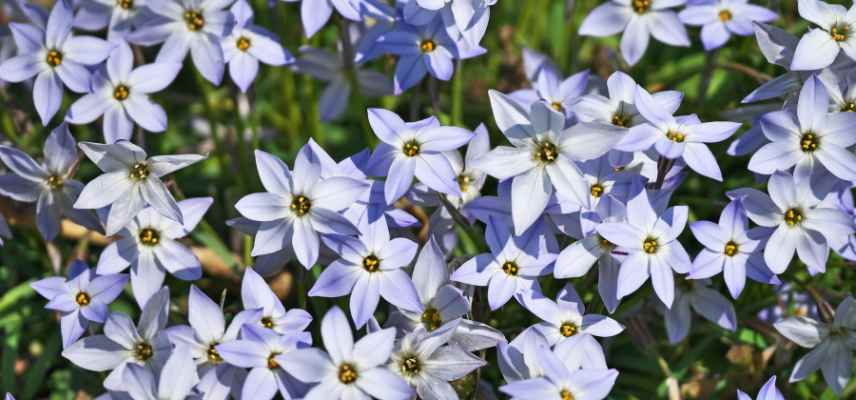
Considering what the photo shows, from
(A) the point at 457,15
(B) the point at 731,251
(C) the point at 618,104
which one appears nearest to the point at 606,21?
(C) the point at 618,104

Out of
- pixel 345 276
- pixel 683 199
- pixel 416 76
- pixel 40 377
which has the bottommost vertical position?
pixel 40 377

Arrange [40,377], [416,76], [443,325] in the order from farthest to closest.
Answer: [40,377]
[416,76]
[443,325]

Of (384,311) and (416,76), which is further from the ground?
(416,76)

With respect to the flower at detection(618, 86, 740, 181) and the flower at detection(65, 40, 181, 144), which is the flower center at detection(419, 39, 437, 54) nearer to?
the flower at detection(618, 86, 740, 181)

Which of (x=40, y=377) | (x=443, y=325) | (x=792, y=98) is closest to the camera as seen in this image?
(x=443, y=325)

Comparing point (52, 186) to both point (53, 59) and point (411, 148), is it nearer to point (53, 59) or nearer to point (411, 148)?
point (53, 59)

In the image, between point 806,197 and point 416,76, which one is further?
point 416,76

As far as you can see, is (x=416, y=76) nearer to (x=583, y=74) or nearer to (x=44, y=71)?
(x=583, y=74)

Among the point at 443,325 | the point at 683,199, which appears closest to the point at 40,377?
the point at 443,325
